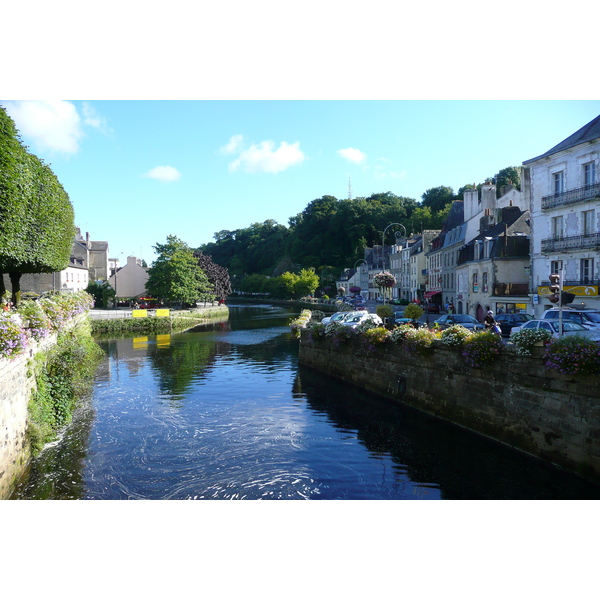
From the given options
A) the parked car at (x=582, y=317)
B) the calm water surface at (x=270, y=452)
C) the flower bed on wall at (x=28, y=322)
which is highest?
the flower bed on wall at (x=28, y=322)

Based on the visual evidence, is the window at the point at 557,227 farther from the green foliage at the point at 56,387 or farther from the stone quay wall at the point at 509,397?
the green foliage at the point at 56,387

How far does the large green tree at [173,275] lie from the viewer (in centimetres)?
7250

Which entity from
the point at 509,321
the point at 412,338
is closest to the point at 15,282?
the point at 412,338

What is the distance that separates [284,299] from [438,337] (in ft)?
337

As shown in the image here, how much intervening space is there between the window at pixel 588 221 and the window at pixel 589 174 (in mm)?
1684

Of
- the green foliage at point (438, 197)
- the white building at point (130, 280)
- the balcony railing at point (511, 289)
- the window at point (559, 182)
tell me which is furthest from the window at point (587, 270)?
the green foliage at point (438, 197)

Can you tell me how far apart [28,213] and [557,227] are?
102 ft

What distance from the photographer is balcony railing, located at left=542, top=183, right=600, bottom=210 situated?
29031mm

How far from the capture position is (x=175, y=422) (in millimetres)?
19594

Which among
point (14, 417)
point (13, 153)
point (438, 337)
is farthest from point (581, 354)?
point (13, 153)

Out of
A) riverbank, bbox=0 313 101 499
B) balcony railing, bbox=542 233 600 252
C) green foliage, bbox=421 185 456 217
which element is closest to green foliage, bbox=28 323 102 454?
riverbank, bbox=0 313 101 499

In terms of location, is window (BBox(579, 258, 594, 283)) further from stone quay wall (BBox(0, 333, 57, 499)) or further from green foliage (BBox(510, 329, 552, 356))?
stone quay wall (BBox(0, 333, 57, 499))

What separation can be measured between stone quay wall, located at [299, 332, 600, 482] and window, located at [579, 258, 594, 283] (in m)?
15.8
